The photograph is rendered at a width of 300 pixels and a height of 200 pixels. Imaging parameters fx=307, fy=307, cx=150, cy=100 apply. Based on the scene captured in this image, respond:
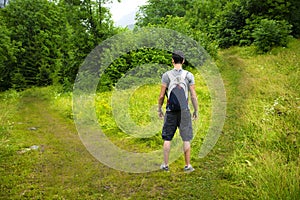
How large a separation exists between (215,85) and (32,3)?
21188 mm

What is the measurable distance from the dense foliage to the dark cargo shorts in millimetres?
9395

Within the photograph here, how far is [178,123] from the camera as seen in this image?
547 centimetres

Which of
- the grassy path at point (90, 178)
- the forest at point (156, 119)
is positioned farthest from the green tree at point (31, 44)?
the grassy path at point (90, 178)

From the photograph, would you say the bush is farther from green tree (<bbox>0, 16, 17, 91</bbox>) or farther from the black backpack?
green tree (<bbox>0, 16, 17, 91</bbox>)

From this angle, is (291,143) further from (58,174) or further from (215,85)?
(215,85)

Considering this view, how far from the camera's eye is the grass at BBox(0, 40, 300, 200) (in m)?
4.73

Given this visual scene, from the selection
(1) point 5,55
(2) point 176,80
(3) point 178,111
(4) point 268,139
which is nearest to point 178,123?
(3) point 178,111

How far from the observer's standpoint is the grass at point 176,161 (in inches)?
186

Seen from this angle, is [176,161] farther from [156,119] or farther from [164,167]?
[156,119]

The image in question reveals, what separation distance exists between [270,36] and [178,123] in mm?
14596

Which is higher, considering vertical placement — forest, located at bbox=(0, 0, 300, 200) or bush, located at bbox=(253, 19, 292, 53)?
bush, located at bbox=(253, 19, 292, 53)

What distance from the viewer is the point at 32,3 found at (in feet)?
90.6

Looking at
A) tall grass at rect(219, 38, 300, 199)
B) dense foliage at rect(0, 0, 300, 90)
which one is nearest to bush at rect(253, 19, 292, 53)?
dense foliage at rect(0, 0, 300, 90)

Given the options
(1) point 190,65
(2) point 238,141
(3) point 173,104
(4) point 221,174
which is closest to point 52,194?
(3) point 173,104
